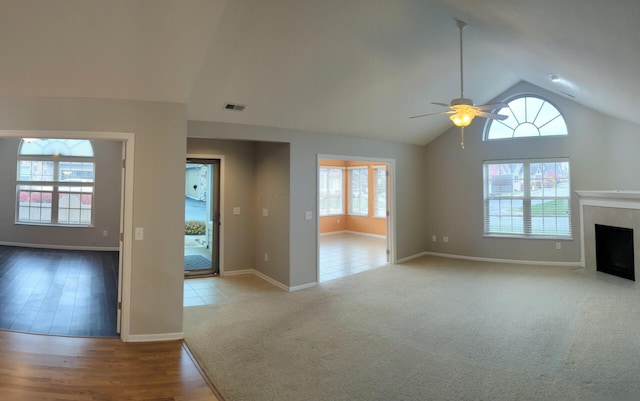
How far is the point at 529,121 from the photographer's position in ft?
22.4

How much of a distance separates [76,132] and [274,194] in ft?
9.24

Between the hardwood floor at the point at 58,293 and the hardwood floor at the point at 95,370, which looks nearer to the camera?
the hardwood floor at the point at 95,370

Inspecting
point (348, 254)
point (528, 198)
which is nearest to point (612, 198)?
point (528, 198)

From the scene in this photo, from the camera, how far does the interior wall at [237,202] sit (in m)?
6.00

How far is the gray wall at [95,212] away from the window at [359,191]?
6.65 m

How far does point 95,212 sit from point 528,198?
967 cm

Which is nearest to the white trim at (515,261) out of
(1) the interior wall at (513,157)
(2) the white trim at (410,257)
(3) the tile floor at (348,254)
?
(1) the interior wall at (513,157)

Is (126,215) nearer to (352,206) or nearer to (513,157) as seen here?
(513,157)

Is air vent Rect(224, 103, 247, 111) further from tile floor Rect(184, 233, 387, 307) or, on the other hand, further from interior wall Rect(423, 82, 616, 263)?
interior wall Rect(423, 82, 616, 263)

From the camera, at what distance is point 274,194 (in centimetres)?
552

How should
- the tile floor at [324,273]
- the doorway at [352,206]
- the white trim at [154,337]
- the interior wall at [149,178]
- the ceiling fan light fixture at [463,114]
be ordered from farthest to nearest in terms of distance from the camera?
the doorway at [352,206] < the tile floor at [324,273] < the ceiling fan light fixture at [463,114] < the white trim at [154,337] < the interior wall at [149,178]

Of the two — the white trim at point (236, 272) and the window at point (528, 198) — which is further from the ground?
the window at point (528, 198)

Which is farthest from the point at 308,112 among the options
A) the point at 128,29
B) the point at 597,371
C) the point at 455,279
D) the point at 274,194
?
the point at 597,371

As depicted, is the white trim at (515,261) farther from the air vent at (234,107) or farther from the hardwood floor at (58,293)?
the hardwood floor at (58,293)
